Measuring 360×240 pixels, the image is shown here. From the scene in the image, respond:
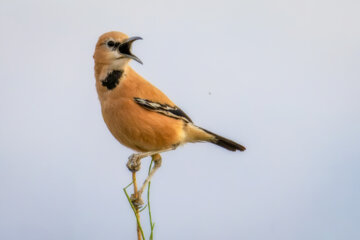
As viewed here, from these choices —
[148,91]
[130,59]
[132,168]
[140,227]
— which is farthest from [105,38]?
[140,227]

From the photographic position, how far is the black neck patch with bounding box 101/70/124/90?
15.2ft

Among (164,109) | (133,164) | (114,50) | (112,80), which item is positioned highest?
(114,50)

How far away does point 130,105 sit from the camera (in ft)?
15.1

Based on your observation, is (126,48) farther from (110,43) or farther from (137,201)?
(137,201)

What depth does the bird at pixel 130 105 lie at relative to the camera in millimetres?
4457

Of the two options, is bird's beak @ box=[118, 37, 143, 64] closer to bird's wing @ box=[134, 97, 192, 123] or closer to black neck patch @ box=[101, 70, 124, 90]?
black neck patch @ box=[101, 70, 124, 90]

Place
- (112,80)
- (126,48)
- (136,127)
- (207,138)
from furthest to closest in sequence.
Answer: (207,138) < (112,80) < (136,127) < (126,48)

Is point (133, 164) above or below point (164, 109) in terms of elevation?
below

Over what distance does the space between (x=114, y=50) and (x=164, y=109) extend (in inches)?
30.9

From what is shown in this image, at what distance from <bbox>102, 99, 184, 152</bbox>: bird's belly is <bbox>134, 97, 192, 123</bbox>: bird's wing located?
0.16ft

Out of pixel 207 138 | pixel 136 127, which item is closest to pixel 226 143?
pixel 207 138

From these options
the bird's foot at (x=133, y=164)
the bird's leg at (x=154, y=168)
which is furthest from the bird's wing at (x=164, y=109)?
the bird's foot at (x=133, y=164)

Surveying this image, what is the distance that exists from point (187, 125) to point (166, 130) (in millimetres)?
383

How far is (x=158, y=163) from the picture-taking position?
4.40 metres
